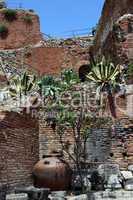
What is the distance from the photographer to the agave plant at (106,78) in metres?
20.2

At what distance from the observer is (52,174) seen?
49.2 ft

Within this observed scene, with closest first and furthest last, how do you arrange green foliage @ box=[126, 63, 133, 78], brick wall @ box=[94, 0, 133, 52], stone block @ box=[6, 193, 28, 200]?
stone block @ box=[6, 193, 28, 200], green foliage @ box=[126, 63, 133, 78], brick wall @ box=[94, 0, 133, 52]

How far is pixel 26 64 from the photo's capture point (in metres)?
35.3

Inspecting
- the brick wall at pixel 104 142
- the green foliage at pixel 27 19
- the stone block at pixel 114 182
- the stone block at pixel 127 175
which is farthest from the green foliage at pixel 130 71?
the green foliage at pixel 27 19

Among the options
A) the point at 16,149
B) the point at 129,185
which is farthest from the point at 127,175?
the point at 16,149

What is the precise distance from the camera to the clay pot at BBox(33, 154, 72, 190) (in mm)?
14938

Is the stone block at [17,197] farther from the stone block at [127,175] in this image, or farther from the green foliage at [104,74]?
the green foliage at [104,74]

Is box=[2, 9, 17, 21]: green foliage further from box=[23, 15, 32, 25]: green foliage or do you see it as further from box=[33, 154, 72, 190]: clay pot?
box=[33, 154, 72, 190]: clay pot

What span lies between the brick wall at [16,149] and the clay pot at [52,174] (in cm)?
37

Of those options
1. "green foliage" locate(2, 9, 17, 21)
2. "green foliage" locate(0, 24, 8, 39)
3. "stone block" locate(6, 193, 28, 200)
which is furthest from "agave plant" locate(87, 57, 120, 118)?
"green foliage" locate(2, 9, 17, 21)

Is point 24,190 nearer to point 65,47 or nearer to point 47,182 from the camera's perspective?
point 47,182

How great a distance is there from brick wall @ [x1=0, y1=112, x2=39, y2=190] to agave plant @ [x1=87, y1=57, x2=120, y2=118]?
4626 millimetres

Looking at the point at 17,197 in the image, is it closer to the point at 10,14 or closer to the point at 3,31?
the point at 3,31

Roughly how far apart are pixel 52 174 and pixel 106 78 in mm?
7519
